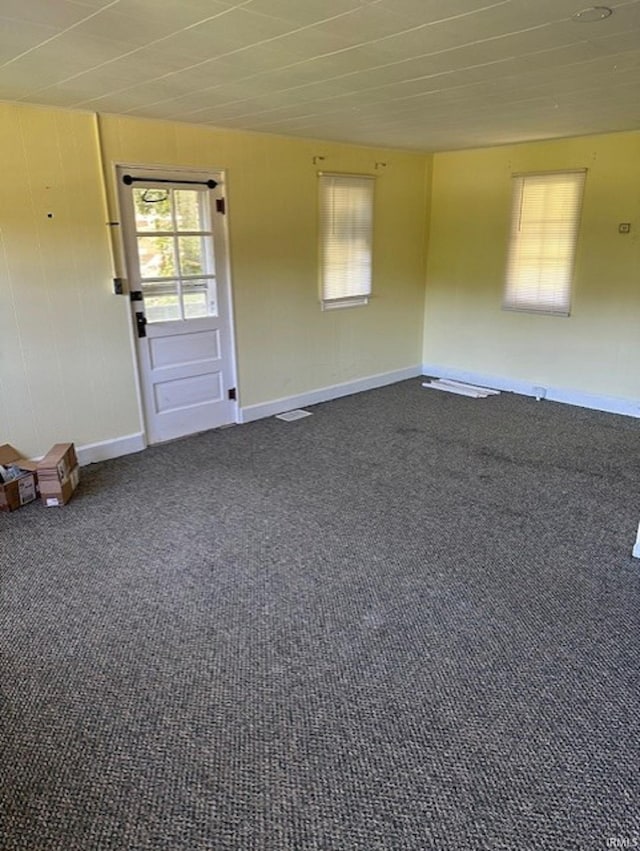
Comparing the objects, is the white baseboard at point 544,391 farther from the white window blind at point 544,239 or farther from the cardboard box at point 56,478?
the cardboard box at point 56,478

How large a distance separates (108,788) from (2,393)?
286 centimetres

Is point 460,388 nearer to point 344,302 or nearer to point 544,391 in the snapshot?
point 544,391

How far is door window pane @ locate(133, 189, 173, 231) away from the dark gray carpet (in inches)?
73.3

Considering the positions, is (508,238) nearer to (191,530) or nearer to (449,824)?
(191,530)

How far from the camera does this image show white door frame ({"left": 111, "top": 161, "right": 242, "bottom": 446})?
412 centimetres

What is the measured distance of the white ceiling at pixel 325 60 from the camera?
2.08 meters

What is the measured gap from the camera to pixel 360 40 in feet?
7.78

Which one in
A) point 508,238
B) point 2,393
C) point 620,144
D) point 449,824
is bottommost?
point 449,824

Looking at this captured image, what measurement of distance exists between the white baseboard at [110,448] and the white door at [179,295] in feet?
0.50

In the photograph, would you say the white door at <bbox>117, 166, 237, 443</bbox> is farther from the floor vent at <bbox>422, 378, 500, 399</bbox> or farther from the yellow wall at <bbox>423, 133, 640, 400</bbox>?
the yellow wall at <bbox>423, 133, 640, 400</bbox>

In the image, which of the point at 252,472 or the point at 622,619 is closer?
the point at 622,619

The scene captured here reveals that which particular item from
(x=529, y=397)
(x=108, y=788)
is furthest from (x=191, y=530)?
(x=529, y=397)

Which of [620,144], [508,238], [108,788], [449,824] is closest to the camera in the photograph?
[449,824]

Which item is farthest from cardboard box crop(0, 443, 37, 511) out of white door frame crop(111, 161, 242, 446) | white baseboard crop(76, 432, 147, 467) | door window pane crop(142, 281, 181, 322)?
door window pane crop(142, 281, 181, 322)
